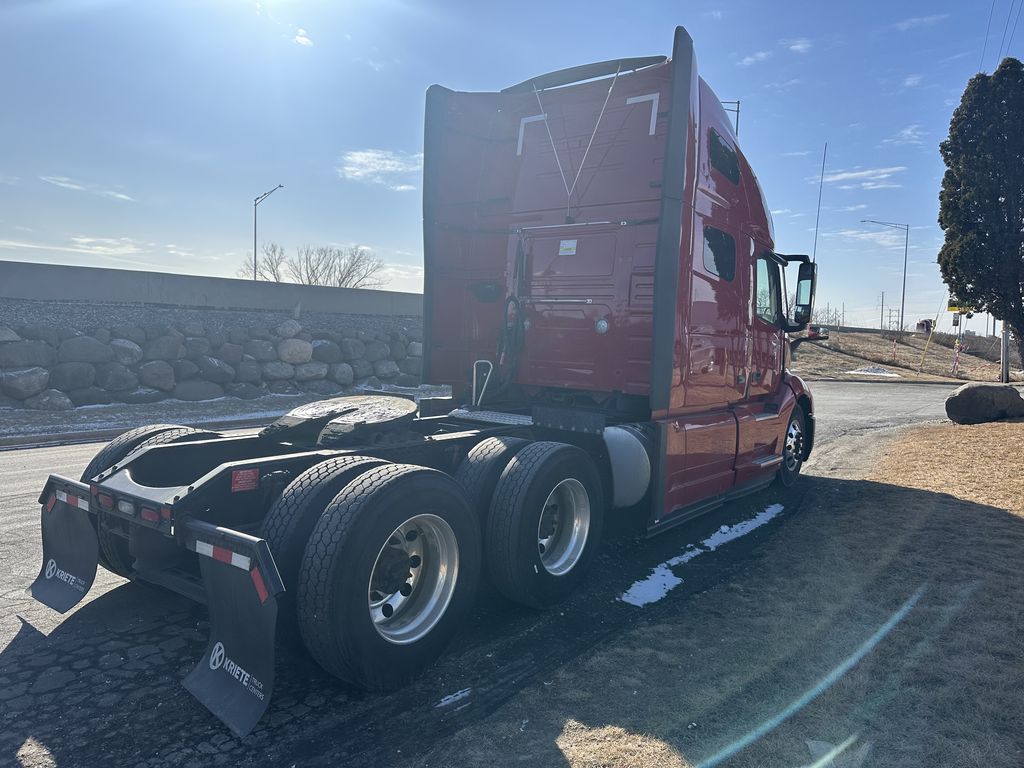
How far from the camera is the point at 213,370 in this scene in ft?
50.8

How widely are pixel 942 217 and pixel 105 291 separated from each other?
20124 millimetres

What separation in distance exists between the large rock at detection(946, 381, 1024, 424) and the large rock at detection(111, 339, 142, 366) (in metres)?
17.4

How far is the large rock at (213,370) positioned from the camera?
50.7ft

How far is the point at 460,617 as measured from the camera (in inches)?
142

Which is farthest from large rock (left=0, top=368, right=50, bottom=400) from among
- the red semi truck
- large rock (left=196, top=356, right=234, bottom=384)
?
the red semi truck

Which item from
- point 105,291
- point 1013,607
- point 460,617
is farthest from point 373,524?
point 105,291

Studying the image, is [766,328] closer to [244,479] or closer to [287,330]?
[244,479]

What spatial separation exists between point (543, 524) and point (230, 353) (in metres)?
13.6

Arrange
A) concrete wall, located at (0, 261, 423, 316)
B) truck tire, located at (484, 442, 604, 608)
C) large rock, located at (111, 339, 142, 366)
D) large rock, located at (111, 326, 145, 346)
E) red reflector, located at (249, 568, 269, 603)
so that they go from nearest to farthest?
red reflector, located at (249, 568, 269, 603), truck tire, located at (484, 442, 604, 608), large rock, located at (111, 339, 142, 366), concrete wall, located at (0, 261, 423, 316), large rock, located at (111, 326, 145, 346)

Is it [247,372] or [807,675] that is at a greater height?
[247,372]

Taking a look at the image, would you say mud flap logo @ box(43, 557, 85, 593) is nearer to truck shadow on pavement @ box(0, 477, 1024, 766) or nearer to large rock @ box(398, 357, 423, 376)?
truck shadow on pavement @ box(0, 477, 1024, 766)

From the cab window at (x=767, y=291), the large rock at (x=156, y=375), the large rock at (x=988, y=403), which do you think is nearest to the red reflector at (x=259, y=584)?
the cab window at (x=767, y=291)

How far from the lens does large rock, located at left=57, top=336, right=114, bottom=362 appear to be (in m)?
13.7

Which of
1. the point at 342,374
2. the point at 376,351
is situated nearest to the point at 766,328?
the point at 342,374
